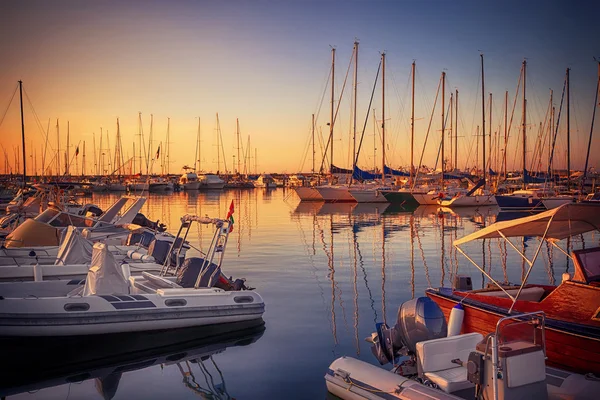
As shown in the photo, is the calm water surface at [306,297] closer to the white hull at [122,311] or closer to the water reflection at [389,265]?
the water reflection at [389,265]

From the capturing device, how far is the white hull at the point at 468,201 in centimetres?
5200

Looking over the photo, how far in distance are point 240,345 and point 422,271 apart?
8791 mm

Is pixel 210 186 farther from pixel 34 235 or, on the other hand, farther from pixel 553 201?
pixel 34 235

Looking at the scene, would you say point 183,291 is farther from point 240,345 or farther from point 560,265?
point 560,265

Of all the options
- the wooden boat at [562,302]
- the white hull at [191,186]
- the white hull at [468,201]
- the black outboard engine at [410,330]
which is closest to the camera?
the wooden boat at [562,302]

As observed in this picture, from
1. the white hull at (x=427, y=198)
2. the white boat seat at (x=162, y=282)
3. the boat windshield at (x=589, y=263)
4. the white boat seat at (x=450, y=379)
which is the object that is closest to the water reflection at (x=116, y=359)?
the white boat seat at (x=162, y=282)

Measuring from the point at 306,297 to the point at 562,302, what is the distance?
22.2 ft

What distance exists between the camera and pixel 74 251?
49.6 ft

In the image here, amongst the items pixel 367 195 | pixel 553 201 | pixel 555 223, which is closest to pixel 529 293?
pixel 555 223

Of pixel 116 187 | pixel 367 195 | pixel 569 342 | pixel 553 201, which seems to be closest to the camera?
pixel 569 342

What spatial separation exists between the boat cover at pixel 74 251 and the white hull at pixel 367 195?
4257cm

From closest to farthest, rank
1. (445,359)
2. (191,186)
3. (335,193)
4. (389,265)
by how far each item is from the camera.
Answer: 1. (445,359)
2. (389,265)
3. (335,193)
4. (191,186)

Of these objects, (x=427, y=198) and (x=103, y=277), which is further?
(x=427, y=198)

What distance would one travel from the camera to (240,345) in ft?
35.9
